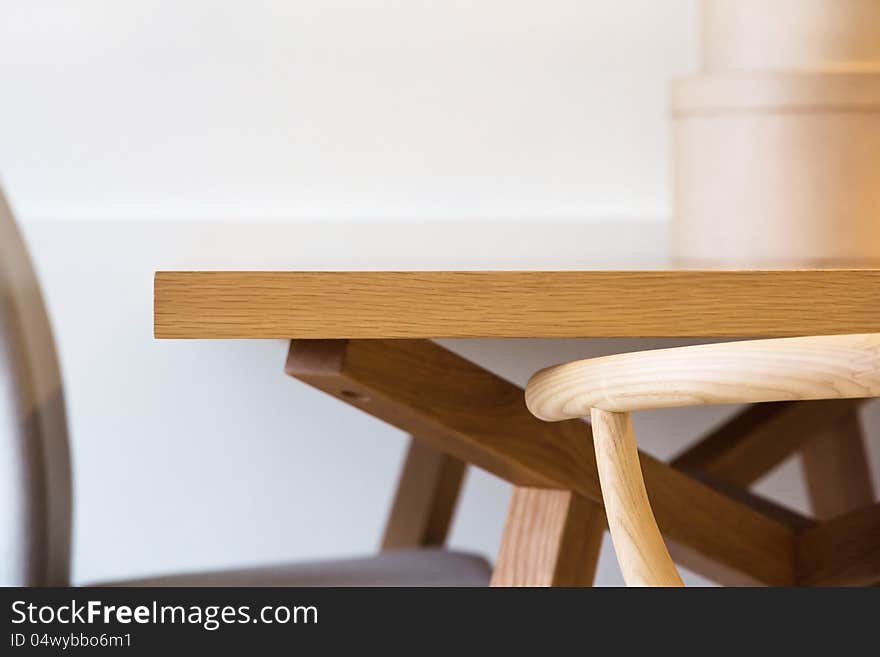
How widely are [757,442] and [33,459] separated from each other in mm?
824

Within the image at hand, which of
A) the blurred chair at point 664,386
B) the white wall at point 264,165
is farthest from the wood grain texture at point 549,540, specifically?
the white wall at point 264,165

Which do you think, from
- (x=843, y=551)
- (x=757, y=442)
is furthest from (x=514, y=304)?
(x=757, y=442)

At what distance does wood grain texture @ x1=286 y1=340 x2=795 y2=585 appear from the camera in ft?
2.12

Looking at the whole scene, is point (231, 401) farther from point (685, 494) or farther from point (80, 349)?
point (685, 494)

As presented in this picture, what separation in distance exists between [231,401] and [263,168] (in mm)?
316

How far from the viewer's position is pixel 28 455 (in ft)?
3.03

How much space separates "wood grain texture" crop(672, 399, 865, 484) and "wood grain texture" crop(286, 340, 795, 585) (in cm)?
46

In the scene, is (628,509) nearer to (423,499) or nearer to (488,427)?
(488,427)

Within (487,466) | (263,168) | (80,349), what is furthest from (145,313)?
(487,466)

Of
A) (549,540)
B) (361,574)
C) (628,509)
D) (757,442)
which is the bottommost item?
(628,509)

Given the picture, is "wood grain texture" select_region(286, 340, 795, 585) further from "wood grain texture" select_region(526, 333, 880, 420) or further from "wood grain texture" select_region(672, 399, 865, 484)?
"wood grain texture" select_region(672, 399, 865, 484)

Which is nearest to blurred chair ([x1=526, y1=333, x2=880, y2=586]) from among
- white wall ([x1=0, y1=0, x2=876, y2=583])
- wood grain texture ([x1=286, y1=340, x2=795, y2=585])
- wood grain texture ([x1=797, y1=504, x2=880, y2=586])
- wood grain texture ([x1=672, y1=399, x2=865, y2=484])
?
wood grain texture ([x1=286, y1=340, x2=795, y2=585])

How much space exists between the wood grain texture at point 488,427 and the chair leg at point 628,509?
0.19 m

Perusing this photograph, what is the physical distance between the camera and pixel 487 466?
29.9 inches
